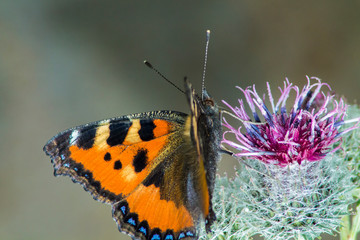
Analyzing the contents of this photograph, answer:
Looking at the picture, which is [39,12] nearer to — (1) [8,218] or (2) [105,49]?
(2) [105,49]

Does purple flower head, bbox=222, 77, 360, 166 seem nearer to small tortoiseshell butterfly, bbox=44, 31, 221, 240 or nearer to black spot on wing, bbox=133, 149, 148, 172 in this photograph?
small tortoiseshell butterfly, bbox=44, 31, 221, 240

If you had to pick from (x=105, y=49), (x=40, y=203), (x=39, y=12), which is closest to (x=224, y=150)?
(x=40, y=203)

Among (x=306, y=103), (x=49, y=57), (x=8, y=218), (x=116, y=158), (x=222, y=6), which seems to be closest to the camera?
(x=116, y=158)

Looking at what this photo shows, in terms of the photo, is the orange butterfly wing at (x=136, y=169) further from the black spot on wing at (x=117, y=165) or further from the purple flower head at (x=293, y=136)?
the purple flower head at (x=293, y=136)

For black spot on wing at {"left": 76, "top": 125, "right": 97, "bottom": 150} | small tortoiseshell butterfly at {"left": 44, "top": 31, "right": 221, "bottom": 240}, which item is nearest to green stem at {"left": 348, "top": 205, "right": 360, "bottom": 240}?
small tortoiseshell butterfly at {"left": 44, "top": 31, "right": 221, "bottom": 240}

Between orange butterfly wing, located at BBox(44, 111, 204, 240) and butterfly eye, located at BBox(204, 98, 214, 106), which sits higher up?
butterfly eye, located at BBox(204, 98, 214, 106)

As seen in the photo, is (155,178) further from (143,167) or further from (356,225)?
(356,225)
